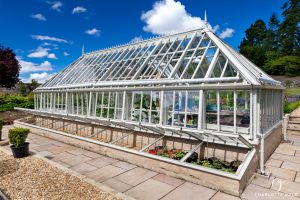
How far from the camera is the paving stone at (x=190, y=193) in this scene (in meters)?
5.08

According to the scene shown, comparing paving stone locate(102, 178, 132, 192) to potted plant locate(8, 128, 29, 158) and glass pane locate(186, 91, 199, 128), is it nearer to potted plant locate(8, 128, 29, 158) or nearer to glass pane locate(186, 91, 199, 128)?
glass pane locate(186, 91, 199, 128)

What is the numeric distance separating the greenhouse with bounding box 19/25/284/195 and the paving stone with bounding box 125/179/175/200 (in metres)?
0.85

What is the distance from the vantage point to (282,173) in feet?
21.6

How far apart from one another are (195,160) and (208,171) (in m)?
1.64

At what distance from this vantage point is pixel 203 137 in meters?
7.30

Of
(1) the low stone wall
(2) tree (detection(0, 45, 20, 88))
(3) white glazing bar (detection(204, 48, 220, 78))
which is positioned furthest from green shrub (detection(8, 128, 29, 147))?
(2) tree (detection(0, 45, 20, 88))

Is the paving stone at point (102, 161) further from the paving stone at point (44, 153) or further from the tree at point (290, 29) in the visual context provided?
the tree at point (290, 29)

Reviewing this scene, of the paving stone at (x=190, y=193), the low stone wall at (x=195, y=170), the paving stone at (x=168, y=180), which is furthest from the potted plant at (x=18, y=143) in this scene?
the paving stone at (x=190, y=193)

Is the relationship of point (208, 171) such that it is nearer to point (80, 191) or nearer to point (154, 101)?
point (80, 191)

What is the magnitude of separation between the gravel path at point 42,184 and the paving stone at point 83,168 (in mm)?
500

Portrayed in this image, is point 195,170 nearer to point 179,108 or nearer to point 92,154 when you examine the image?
point 179,108

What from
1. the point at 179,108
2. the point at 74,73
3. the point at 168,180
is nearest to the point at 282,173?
the point at 168,180

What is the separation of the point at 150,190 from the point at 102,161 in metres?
2.92

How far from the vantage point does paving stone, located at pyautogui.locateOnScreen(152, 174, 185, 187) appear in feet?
19.3
